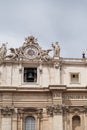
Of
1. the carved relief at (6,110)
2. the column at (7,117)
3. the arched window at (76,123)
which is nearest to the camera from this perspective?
the column at (7,117)

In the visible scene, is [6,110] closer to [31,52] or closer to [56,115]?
[56,115]

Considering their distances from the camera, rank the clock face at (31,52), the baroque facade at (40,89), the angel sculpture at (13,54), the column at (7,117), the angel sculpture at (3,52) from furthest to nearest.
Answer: the clock face at (31,52), the angel sculpture at (13,54), the angel sculpture at (3,52), the baroque facade at (40,89), the column at (7,117)

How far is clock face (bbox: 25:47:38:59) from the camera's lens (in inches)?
1603

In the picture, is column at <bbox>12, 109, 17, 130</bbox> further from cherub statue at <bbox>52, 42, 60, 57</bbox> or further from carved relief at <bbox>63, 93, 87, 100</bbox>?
cherub statue at <bbox>52, 42, 60, 57</bbox>

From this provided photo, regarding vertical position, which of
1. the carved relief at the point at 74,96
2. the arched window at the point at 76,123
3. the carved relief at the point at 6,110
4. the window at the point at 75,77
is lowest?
the arched window at the point at 76,123

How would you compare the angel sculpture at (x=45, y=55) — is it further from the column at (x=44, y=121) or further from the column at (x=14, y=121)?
the column at (x=14, y=121)

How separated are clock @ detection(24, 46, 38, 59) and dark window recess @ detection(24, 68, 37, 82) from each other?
1293 millimetres

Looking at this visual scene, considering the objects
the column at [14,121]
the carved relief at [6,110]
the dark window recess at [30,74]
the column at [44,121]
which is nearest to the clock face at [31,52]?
the dark window recess at [30,74]

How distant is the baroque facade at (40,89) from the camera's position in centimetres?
3862

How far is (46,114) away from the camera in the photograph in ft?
128

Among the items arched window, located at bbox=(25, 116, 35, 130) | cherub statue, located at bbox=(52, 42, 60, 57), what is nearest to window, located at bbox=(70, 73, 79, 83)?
cherub statue, located at bbox=(52, 42, 60, 57)

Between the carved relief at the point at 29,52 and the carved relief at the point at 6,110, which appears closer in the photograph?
the carved relief at the point at 6,110

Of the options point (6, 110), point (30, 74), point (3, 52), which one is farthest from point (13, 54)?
point (6, 110)

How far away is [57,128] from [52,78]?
5053 mm
